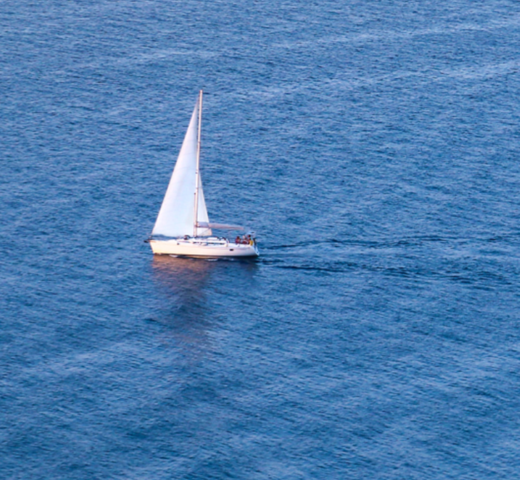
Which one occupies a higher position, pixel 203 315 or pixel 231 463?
pixel 203 315

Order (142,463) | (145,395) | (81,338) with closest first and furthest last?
1. (142,463)
2. (145,395)
3. (81,338)

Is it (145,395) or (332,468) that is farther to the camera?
(145,395)

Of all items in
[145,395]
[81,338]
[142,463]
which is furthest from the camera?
[81,338]

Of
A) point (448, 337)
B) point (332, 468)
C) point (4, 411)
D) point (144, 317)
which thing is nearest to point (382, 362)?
point (448, 337)

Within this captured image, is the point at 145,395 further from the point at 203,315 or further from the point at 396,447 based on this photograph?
the point at 396,447

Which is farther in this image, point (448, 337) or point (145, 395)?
point (448, 337)

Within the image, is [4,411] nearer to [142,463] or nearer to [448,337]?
[142,463]

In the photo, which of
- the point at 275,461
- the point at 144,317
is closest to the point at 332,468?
the point at 275,461

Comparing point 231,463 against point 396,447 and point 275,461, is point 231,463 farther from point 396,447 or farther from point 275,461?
point 396,447

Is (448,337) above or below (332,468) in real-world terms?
above
